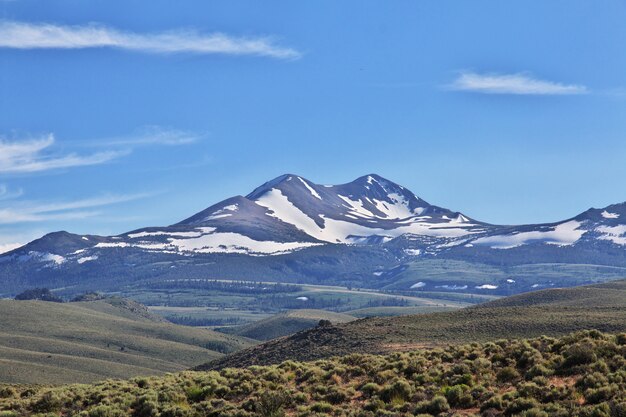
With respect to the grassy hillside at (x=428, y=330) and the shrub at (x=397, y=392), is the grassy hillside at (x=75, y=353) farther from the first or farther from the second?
the shrub at (x=397, y=392)

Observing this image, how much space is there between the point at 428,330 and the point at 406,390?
2080 inches

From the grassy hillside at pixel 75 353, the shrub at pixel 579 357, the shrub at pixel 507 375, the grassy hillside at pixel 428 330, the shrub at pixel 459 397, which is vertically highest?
the shrub at pixel 579 357

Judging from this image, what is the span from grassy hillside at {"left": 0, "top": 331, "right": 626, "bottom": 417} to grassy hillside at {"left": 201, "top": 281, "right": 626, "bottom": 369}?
1347 inches

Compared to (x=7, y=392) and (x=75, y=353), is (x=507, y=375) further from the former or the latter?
(x=75, y=353)

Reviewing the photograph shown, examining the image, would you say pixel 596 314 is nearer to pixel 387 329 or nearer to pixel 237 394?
pixel 387 329

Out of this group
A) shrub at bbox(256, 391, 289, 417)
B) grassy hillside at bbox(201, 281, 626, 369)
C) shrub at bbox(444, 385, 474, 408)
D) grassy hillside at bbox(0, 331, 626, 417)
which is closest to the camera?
grassy hillside at bbox(0, 331, 626, 417)

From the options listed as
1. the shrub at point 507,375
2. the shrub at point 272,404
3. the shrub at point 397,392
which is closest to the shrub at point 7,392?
the shrub at point 272,404

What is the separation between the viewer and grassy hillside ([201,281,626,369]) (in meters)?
78.3

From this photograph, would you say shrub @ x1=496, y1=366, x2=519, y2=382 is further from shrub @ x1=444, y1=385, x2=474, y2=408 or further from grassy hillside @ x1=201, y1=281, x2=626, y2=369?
grassy hillside @ x1=201, y1=281, x2=626, y2=369

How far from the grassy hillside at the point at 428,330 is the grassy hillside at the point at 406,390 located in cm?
3422

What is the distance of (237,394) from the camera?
3669 cm

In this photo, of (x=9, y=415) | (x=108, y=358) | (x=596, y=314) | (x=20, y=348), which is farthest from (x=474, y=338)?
(x=20, y=348)

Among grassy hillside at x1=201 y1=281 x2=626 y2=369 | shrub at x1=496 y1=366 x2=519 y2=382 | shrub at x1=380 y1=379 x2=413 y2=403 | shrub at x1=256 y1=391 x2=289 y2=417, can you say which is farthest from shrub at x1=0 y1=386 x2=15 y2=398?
grassy hillside at x1=201 y1=281 x2=626 y2=369

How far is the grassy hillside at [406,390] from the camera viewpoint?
97.5 feet
